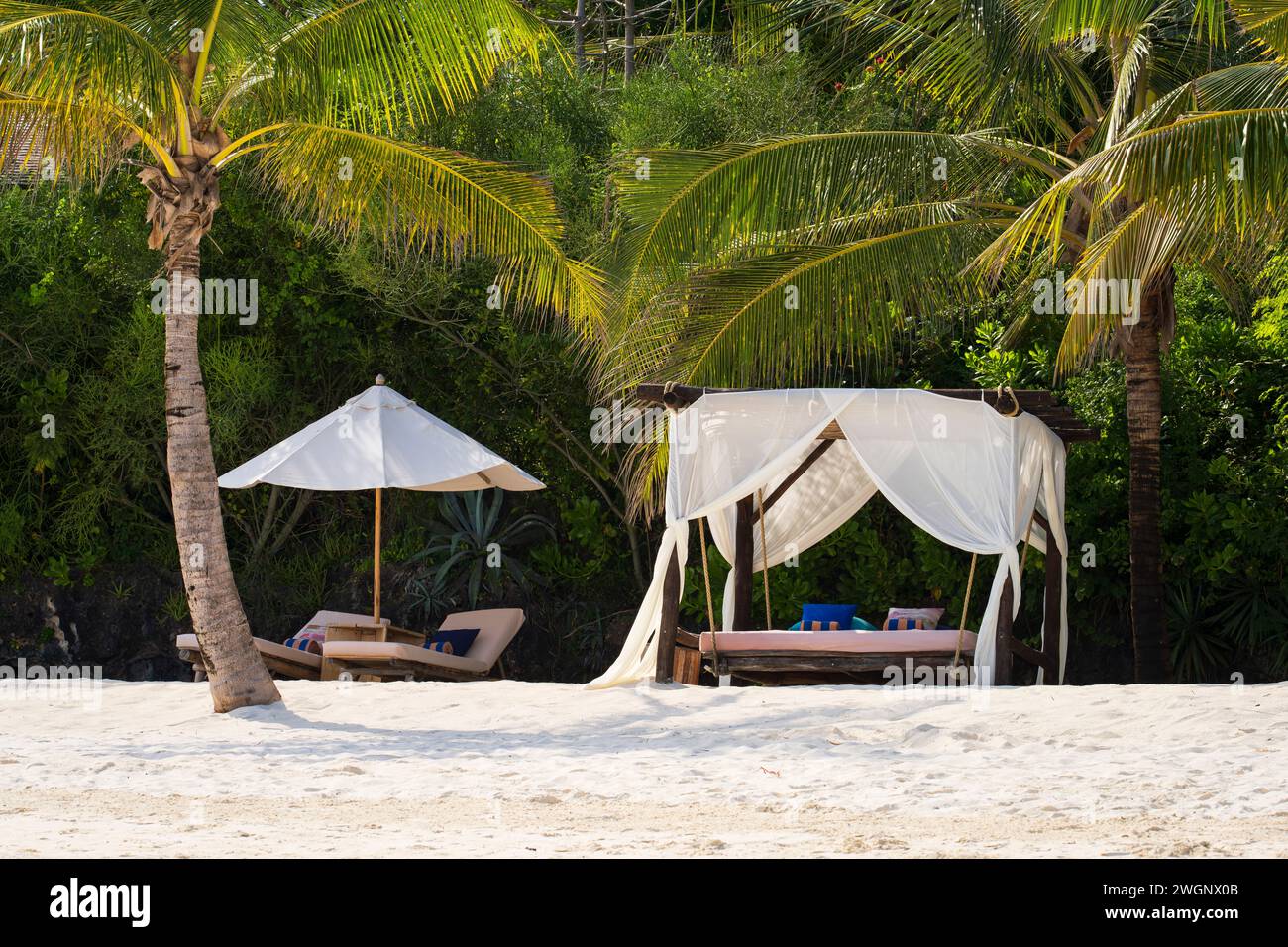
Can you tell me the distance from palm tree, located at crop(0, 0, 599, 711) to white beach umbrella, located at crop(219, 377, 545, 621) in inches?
79.4

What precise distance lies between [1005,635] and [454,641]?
448 centimetres

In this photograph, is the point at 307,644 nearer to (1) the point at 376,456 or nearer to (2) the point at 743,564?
(1) the point at 376,456

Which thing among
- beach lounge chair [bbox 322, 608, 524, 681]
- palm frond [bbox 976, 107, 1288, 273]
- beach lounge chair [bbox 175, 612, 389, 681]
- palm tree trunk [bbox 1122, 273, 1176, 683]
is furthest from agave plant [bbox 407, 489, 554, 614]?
palm frond [bbox 976, 107, 1288, 273]

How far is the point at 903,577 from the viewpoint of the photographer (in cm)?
1274

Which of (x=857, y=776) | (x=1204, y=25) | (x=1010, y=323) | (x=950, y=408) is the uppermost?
(x=1204, y=25)

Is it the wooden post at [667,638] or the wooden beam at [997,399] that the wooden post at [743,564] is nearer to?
the wooden post at [667,638]

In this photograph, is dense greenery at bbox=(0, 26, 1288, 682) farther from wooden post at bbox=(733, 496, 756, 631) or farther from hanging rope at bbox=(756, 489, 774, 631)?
wooden post at bbox=(733, 496, 756, 631)

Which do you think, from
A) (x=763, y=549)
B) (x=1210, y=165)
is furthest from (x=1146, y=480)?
(x=1210, y=165)

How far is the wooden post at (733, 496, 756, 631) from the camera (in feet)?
36.7

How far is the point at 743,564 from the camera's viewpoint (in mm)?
11320

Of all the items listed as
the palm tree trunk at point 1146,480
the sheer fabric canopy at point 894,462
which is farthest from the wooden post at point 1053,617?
the palm tree trunk at point 1146,480
